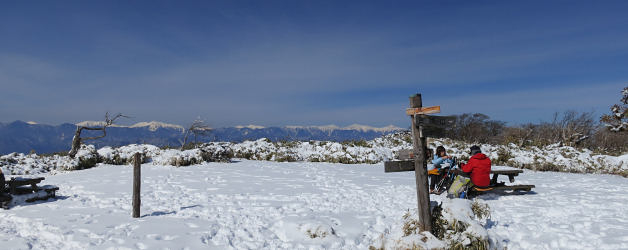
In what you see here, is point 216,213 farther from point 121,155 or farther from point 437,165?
point 121,155

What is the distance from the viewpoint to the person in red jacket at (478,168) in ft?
27.1

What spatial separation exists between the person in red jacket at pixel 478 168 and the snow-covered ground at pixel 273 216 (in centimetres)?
63

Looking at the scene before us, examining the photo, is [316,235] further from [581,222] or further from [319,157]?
[319,157]

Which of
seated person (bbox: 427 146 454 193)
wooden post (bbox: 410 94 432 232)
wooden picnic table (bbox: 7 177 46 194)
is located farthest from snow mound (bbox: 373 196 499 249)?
wooden picnic table (bbox: 7 177 46 194)

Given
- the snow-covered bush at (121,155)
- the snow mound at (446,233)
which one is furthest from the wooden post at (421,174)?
the snow-covered bush at (121,155)

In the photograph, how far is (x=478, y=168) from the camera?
833 centimetres

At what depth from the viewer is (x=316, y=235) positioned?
19.1 ft

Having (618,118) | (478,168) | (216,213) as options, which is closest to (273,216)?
(216,213)

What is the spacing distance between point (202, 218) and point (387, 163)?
13.3 feet

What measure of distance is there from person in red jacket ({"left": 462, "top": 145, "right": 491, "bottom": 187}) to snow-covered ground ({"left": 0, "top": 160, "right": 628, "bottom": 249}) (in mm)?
626

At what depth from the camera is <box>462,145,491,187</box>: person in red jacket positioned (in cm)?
825

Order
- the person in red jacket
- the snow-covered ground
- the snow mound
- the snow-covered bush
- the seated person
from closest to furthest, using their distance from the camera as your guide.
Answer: the snow mound, the snow-covered ground, the person in red jacket, the seated person, the snow-covered bush

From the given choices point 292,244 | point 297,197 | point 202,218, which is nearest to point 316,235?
point 292,244

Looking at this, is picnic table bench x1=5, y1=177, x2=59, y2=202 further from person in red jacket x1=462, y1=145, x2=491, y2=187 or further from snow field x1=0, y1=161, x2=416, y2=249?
person in red jacket x1=462, y1=145, x2=491, y2=187
